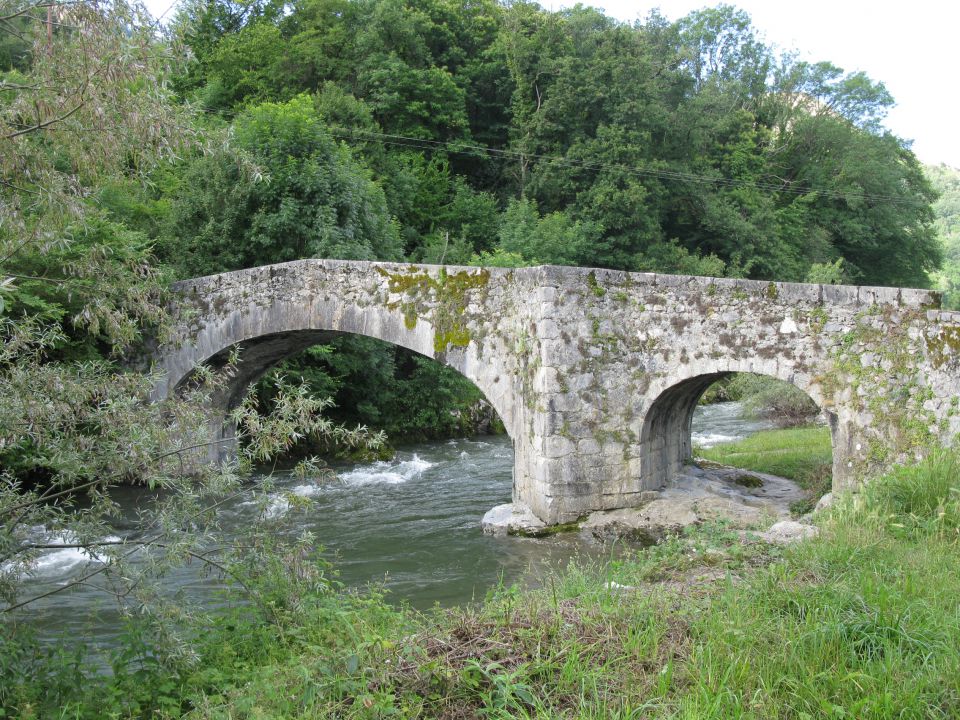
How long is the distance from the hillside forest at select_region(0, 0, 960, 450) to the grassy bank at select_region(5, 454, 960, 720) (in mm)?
2104

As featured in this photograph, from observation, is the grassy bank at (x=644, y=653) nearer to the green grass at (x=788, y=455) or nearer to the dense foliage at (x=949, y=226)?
the green grass at (x=788, y=455)

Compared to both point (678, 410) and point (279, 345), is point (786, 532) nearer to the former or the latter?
point (678, 410)

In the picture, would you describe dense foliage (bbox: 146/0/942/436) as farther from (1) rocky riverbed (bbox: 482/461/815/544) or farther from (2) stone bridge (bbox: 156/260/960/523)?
(1) rocky riverbed (bbox: 482/461/815/544)

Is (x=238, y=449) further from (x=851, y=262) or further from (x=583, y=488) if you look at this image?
(x=851, y=262)

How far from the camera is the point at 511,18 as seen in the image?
2702cm

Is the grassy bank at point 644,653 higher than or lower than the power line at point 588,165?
lower

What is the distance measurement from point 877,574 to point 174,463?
392 centimetres

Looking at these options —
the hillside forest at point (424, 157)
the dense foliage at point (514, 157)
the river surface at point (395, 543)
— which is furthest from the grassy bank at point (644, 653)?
the dense foliage at point (514, 157)

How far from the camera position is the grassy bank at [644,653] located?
10.4ft

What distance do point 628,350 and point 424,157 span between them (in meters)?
17.7

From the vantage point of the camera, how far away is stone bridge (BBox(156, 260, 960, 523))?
787 centimetres

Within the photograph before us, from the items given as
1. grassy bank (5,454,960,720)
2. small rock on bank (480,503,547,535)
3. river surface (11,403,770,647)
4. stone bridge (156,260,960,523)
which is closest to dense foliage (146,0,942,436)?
river surface (11,403,770,647)

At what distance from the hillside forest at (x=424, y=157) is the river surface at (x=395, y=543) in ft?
7.88

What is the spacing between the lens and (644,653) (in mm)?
3539
